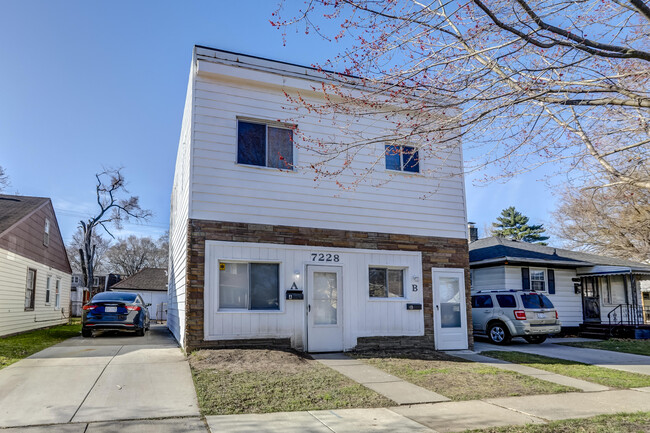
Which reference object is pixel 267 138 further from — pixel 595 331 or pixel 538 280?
pixel 595 331

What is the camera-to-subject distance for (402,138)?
231 inches

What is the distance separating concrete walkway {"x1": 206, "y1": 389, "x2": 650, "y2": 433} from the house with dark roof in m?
10.3

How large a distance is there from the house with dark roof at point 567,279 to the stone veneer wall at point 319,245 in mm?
5736

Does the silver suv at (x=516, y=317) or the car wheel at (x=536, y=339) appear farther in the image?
the car wheel at (x=536, y=339)

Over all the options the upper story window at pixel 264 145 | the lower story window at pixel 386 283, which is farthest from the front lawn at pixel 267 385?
the upper story window at pixel 264 145

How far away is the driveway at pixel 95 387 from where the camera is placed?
5.34 m

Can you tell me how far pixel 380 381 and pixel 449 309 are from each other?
15.2 ft

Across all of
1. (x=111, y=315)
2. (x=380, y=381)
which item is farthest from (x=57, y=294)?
(x=380, y=381)

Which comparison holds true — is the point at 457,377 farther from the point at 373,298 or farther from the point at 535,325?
the point at 535,325

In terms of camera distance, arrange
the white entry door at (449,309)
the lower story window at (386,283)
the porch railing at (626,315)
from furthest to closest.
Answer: the porch railing at (626,315) → the white entry door at (449,309) → the lower story window at (386,283)

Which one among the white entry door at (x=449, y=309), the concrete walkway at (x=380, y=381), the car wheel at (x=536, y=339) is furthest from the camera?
the car wheel at (x=536, y=339)

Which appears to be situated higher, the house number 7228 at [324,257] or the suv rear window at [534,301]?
the house number 7228 at [324,257]

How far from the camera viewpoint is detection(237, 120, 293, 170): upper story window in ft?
33.7

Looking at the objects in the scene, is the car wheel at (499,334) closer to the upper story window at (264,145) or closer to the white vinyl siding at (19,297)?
the upper story window at (264,145)
